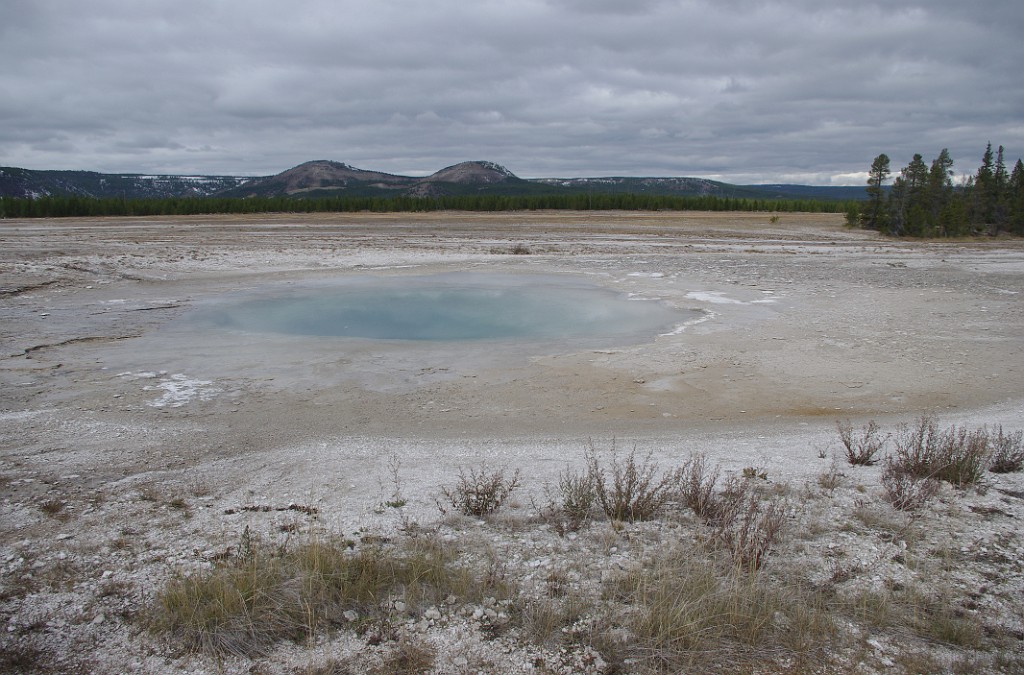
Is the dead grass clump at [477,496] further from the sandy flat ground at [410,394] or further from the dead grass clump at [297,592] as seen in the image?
the dead grass clump at [297,592]

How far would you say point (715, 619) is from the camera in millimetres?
3520

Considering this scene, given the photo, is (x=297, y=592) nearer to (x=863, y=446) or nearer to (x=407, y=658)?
(x=407, y=658)

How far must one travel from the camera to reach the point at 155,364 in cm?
934

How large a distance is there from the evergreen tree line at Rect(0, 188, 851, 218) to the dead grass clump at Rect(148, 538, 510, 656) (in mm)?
67672

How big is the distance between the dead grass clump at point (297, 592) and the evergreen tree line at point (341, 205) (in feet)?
222

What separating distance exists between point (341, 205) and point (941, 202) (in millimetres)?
56337

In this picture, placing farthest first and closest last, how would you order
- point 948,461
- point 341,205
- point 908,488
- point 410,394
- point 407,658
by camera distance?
point 341,205 < point 410,394 < point 948,461 < point 908,488 < point 407,658

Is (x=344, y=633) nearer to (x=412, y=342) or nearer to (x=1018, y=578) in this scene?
(x=1018, y=578)

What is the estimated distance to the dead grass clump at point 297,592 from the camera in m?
3.46

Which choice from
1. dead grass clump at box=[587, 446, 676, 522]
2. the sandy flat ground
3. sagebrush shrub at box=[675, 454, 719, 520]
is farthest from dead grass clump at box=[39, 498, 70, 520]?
sagebrush shrub at box=[675, 454, 719, 520]

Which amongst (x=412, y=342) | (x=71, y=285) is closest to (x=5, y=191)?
(x=71, y=285)

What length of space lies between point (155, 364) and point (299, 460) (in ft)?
15.0

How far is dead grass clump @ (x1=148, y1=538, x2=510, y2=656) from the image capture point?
11.4ft

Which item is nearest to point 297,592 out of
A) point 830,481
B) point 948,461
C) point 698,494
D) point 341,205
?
point 698,494
